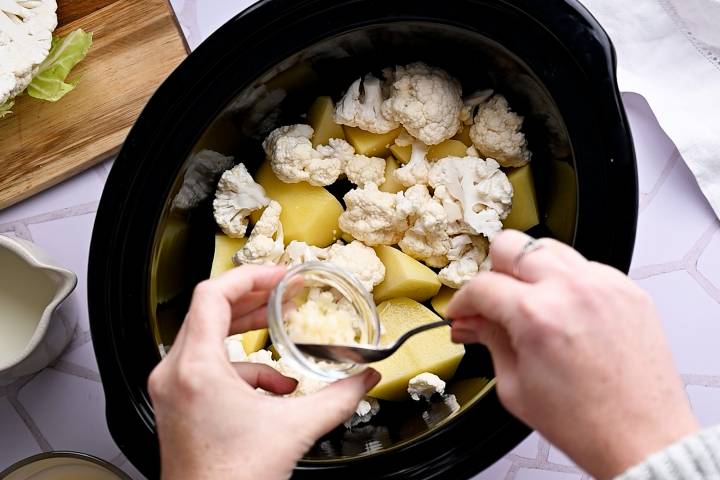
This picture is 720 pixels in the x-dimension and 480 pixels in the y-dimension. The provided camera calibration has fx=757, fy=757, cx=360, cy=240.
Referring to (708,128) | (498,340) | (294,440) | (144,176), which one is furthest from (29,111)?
(708,128)

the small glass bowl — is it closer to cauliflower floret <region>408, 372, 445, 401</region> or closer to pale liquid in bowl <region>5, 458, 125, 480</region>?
cauliflower floret <region>408, 372, 445, 401</region>

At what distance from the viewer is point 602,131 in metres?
1.05

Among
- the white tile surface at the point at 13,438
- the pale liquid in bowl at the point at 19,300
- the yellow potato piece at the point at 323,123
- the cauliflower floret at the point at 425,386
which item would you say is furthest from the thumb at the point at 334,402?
the white tile surface at the point at 13,438

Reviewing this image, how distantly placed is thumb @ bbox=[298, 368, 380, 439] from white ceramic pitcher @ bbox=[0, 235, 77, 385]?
0.59 meters

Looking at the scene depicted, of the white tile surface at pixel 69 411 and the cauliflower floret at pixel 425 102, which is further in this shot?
the white tile surface at pixel 69 411

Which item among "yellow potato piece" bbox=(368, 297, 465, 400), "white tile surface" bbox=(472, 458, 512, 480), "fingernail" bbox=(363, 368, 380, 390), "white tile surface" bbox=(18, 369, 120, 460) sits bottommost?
"white tile surface" bbox=(18, 369, 120, 460)

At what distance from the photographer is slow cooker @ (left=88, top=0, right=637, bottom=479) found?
3.46 feet

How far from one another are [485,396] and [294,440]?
13.5 inches

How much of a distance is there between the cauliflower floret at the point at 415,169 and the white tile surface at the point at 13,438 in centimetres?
89

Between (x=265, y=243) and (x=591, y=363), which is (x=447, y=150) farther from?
(x=591, y=363)

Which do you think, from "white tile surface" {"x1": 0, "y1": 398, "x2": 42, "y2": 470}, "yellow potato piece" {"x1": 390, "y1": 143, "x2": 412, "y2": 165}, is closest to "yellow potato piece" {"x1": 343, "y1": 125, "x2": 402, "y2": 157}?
"yellow potato piece" {"x1": 390, "y1": 143, "x2": 412, "y2": 165}

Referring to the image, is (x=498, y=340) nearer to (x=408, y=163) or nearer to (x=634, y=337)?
(x=634, y=337)

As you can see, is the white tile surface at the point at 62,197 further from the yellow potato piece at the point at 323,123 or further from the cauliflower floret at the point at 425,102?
the cauliflower floret at the point at 425,102

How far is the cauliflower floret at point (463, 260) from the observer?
1.25 m
